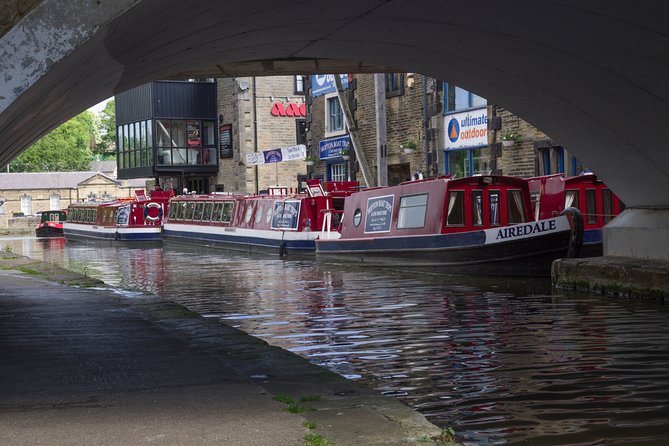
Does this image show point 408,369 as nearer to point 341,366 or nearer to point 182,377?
point 341,366

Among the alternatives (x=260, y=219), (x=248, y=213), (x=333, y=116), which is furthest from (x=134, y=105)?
(x=260, y=219)

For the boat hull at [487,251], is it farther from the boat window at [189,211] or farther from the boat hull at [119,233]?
the boat hull at [119,233]

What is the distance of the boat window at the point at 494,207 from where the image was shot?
19406 mm

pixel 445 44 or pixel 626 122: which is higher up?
pixel 445 44

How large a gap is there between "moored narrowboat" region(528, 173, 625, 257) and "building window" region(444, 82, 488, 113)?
6163 mm

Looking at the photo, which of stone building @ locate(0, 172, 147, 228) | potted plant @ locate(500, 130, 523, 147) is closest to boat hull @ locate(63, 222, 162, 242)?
potted plant @ locate(500, 130, 523, 147)

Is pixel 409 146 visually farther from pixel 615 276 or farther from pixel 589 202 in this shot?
pixel 615 276

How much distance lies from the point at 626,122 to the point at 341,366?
4.97 metres

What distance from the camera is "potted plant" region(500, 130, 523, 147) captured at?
2414cm

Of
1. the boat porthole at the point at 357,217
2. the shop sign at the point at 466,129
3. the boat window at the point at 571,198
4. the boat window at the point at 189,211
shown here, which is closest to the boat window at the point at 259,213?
the shop sign at the point at 466,129

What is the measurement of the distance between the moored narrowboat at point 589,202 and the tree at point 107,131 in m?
79.5

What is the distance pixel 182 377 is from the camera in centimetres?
683

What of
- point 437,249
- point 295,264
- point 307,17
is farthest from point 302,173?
point 307,17

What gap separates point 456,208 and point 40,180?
67.7 m
